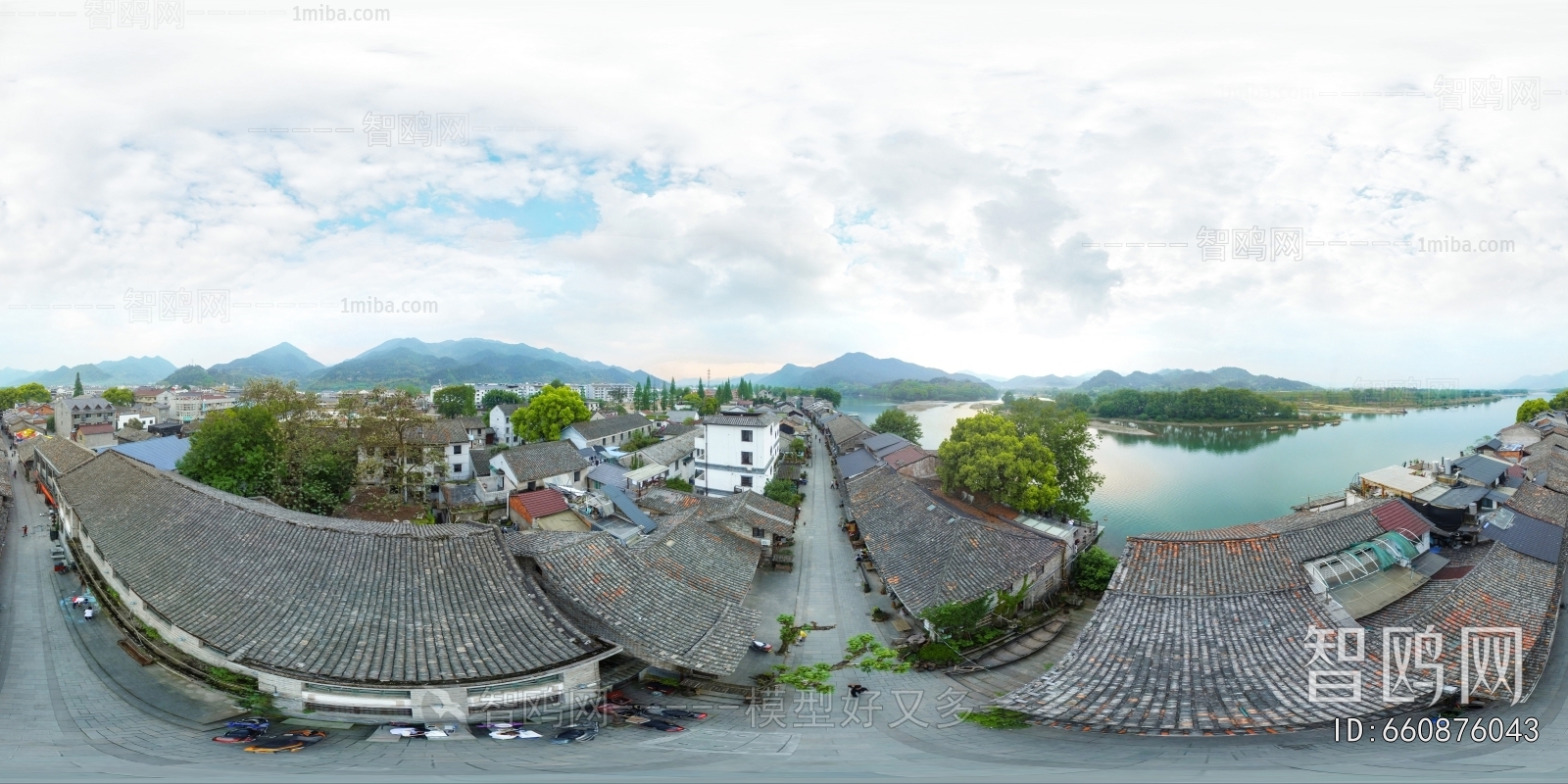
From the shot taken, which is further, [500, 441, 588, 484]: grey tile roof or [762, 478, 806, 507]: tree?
[500, 441, 588, 484]: grey tile roof

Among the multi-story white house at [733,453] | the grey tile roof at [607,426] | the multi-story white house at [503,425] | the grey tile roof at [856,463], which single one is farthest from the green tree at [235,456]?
the multi-story white house at [503,425]

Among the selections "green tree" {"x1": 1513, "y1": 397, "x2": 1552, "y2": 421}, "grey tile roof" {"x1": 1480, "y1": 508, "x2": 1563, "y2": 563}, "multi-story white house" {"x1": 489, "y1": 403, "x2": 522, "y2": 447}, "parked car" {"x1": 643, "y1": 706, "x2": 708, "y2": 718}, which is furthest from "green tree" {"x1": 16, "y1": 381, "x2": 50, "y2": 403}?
"green tree" {"x1": 1513, "y1": 397, "x2": 1552, "y2": 421}

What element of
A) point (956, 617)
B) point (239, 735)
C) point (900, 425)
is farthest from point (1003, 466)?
point (900, 425)

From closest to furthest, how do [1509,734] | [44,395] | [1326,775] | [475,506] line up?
1. [1326,775]
2. [1509,734]
3. [475,506]
4. [44,395]

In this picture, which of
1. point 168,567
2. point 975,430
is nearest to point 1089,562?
point 975,430

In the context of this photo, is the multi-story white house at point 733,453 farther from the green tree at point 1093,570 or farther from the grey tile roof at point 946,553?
the green tree at point 1093,570

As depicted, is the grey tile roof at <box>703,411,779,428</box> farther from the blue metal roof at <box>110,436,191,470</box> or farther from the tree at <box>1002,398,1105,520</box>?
the blue metal roof at <box>110,436,191,470</box>

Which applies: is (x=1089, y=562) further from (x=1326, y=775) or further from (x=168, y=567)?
(x=168, y=567)
